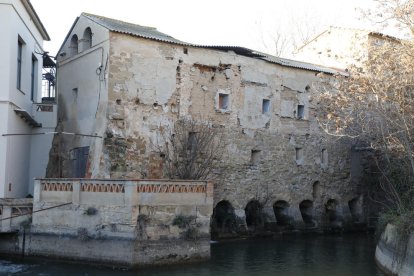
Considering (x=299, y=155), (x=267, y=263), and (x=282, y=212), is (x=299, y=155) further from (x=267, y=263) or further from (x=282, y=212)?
(x=267, y=263)

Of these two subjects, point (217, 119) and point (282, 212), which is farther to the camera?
point (282, 212)

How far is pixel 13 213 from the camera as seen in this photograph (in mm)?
17812

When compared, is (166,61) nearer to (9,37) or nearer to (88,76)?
(88,76)

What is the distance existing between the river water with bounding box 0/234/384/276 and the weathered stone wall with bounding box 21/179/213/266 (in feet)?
1.56

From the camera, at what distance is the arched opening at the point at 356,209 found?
2953 centimetres

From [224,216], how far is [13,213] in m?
9.77

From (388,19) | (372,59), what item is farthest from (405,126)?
(388,19)

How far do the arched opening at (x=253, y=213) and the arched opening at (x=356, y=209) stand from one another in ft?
21.6

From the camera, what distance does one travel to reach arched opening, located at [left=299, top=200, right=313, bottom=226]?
28.0 metres

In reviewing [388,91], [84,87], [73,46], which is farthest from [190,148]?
[388,91]

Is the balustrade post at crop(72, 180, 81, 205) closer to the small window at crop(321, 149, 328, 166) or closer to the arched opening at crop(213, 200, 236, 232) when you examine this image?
the arched opening at crop(213, 200, 236, 232)

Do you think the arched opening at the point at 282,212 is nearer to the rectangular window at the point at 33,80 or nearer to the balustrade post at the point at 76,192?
the balustrade post at the point at 76,192

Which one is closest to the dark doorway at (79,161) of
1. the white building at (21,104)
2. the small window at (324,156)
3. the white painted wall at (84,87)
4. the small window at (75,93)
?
the white painted wall at (84,87)

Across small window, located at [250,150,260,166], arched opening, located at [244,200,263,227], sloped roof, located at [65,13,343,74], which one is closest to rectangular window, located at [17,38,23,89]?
sloped roof, located at [65,13,343,74]
